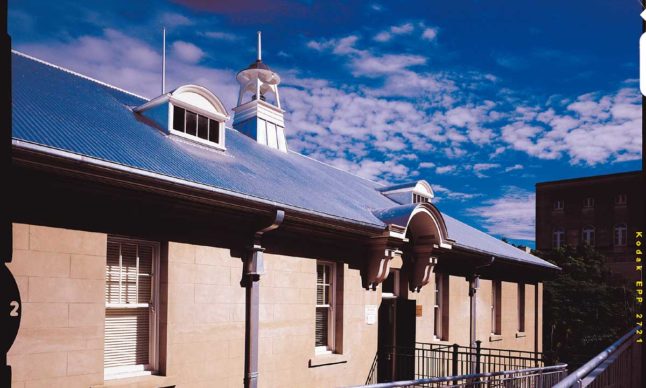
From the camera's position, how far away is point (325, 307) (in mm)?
11805

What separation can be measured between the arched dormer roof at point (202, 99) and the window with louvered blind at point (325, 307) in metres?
4.01

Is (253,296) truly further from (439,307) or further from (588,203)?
(588,203)

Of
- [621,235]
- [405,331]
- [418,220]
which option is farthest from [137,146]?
[621,235]

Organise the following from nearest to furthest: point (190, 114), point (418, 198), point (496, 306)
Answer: point (190, 114), point (418, 198), point (496, 306)

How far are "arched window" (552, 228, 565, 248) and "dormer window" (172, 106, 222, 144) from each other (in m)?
51.8

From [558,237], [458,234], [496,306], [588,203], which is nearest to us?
[458,234]

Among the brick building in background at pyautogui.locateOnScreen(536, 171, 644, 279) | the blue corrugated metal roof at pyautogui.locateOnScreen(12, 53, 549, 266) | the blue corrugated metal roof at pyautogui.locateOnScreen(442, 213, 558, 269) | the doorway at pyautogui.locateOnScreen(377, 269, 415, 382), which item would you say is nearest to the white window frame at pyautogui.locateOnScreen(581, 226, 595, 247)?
the brick building in background at pyautogui.locateOnScreen(536, 171, 644, 279)

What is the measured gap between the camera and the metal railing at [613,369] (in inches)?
190

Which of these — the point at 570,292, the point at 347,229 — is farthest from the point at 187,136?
the point at 570,292

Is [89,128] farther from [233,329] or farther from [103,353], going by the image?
[233,329]

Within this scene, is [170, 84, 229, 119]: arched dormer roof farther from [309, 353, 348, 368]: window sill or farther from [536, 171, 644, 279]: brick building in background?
[536, 171, 644, 279]: brick building in background

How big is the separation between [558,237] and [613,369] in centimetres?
5386

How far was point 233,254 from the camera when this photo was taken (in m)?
9.44

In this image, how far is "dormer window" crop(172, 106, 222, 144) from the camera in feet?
37.1
